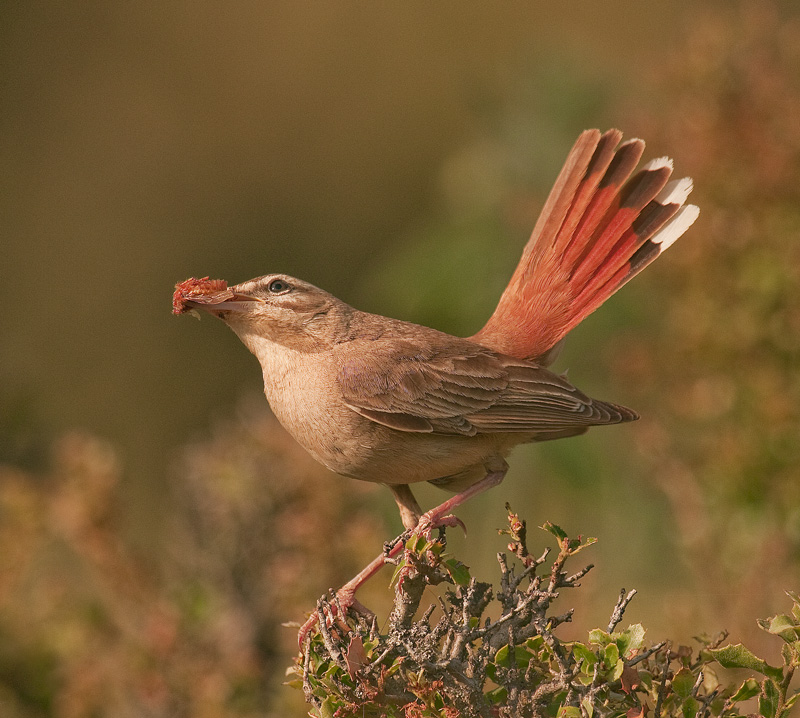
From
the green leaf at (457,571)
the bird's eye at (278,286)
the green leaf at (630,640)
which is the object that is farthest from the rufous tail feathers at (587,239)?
the green leaf at (630,640)

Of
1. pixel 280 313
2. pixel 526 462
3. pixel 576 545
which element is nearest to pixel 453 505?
pixel 576 545

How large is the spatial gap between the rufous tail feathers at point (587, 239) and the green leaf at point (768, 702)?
2.03 meters

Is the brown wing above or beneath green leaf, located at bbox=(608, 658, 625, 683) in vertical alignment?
above

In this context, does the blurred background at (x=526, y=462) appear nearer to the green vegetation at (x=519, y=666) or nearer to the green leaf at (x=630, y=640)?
the green vegetation at (x=519, y=666)

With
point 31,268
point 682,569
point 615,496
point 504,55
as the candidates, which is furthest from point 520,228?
point 31,268

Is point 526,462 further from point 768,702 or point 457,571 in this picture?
point 768,702

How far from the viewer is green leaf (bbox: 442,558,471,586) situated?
3.01 m

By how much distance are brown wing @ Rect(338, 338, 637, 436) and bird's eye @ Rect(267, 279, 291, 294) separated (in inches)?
14.5

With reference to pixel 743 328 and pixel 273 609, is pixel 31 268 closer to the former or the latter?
pixel 273 609

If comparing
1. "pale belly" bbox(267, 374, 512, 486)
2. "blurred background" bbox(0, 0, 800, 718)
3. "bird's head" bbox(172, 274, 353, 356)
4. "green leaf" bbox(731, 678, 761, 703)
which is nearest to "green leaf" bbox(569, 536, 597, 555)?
"green leaf" bbox(731, 678, 761, 703)

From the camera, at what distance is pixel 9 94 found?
13953 millimetres

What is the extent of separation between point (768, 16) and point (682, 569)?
10.9 feet

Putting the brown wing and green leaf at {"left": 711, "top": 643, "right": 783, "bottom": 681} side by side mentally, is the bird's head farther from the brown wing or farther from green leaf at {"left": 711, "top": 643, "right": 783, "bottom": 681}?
green leaf at {"left": 711, "top": 643, "right": 783, "bottom": 681}

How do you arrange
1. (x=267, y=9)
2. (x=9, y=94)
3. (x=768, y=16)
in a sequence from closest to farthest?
(x=768, y=16) < (x=9, y=94) < (x=267, y=9)
